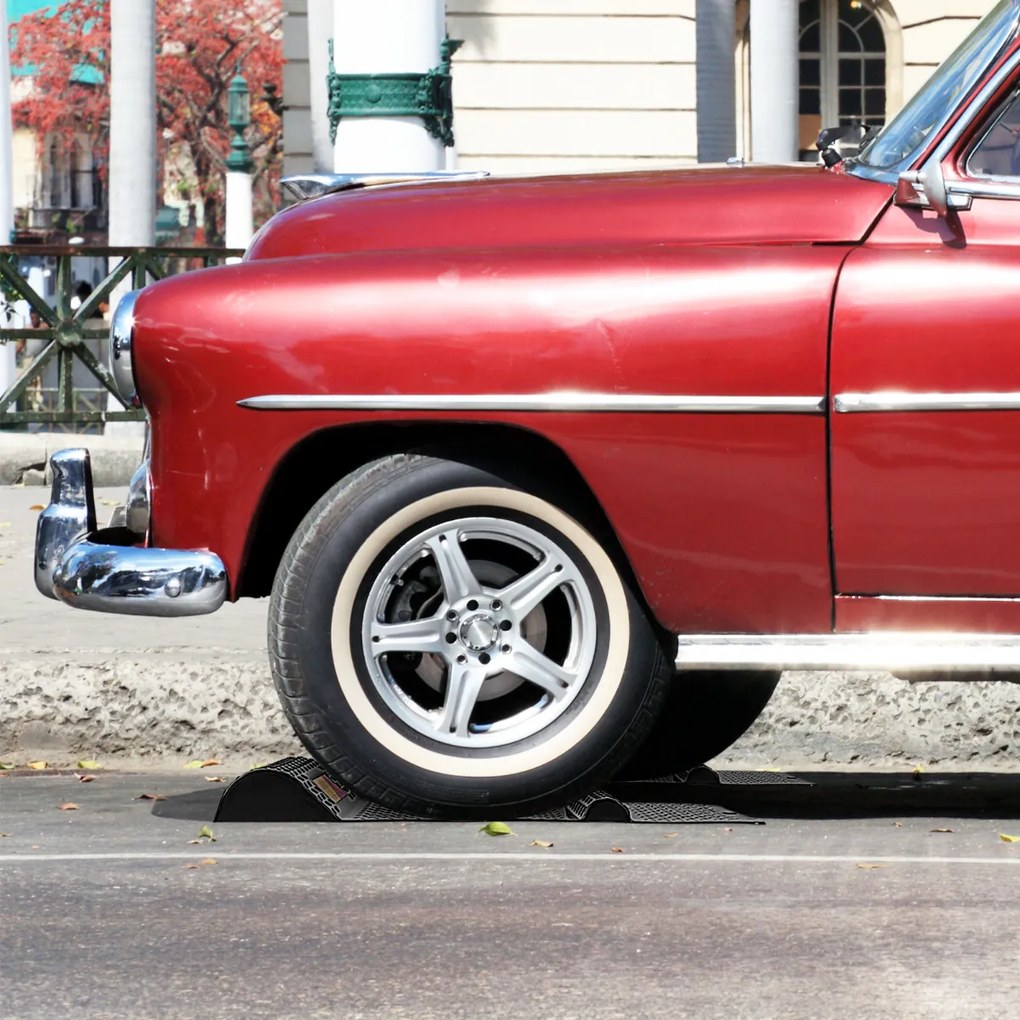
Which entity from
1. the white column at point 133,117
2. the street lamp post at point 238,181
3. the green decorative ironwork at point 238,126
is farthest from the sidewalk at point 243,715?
the green decorative ironwork at point 238,126

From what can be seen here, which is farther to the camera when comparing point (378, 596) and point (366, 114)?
point (366, 114)

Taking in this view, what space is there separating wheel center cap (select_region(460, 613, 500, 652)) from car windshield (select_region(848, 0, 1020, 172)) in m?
1.31

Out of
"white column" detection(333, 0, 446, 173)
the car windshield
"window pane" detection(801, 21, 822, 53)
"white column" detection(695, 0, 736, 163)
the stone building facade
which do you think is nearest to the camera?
the car windshield

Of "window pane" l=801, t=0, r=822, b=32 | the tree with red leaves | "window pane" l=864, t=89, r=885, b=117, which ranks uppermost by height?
the tree with red leaves

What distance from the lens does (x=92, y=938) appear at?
4.04 meters

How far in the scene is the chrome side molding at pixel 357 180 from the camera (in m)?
5.52

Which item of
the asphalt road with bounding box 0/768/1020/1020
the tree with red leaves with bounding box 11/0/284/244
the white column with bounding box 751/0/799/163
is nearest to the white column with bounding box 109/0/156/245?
the white column with bounding box 751/0/799/163

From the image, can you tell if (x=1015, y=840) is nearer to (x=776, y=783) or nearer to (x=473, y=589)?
(x=776, y=783)

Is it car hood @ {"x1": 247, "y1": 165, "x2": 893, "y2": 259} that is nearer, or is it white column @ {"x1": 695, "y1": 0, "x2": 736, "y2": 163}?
car hood @ {"x1": 247, "y1": 165, "x2": 893, "y2": 259}

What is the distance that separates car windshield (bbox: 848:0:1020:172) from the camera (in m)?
5.12

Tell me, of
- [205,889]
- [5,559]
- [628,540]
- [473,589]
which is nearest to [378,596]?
[473,589]

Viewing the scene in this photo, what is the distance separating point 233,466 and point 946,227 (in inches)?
62.1

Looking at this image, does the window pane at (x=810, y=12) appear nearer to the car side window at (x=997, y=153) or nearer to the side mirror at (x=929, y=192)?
the car side window at (x=997, y=153)

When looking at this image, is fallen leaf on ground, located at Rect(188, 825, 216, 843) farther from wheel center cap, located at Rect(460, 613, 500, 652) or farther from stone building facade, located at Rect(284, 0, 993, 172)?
stone building facade, located at Rect(284, 0, 993, 172)
